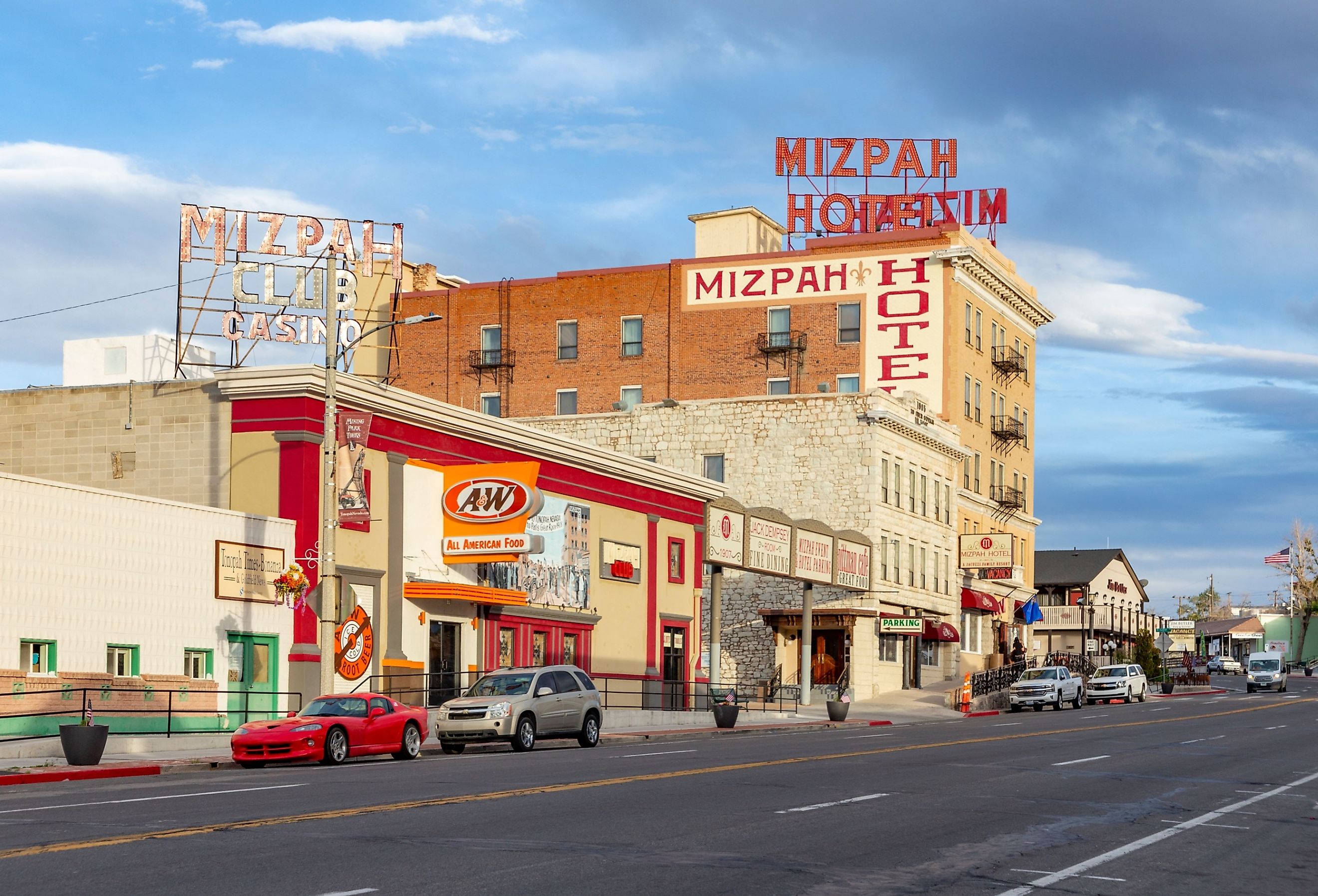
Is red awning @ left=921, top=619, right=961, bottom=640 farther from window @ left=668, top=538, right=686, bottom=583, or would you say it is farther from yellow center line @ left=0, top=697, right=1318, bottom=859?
yellow center line @ left=0, top=697, right=1318, bottom=859

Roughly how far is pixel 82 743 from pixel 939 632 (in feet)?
167

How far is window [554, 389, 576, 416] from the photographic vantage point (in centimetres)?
7731

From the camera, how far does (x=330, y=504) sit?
31781 millimetres

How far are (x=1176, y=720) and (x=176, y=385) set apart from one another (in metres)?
30.4

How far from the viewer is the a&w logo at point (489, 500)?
4000 centimetres

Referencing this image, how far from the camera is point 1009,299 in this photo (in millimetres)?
82750

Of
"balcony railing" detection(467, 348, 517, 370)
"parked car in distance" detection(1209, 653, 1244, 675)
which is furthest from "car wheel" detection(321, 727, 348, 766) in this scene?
"parked car in distance" detection(1209, 653, 1244, 675)

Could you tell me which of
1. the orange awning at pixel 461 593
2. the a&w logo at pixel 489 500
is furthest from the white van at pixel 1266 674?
the a&w logo at pixel 489 500

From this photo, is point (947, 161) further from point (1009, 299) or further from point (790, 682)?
point (790, 682)

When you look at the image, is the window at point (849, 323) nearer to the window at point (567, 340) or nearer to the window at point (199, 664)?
the window at point (567, 340)

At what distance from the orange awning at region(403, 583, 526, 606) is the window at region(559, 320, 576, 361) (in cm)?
3579

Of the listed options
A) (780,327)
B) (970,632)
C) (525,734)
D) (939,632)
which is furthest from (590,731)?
(970,632)

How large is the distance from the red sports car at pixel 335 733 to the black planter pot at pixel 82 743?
2.15 meters

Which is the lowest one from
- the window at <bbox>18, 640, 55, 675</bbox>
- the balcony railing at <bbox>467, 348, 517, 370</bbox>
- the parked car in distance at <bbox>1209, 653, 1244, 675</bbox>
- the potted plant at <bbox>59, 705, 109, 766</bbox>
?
the parked car in distance at <bbox>1209, 653, 1244, 675</bbox>
